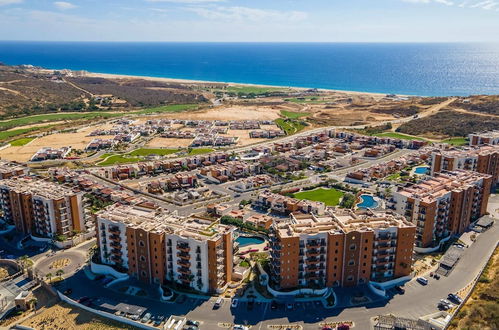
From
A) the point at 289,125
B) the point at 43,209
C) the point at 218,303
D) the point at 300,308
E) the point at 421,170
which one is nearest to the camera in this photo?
the point at 300,308

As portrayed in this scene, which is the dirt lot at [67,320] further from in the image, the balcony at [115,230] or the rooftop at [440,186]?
the rooftop at [440,186]

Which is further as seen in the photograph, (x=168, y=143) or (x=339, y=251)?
(x=168, y=143)

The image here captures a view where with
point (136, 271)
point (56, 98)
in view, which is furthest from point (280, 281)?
point (56, 98)

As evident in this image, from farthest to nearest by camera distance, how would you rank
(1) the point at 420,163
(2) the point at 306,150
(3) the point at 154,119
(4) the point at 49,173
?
(3) the point at 154,119, (2) the point at 306,150, (1) the point at 420,163, (4) the point at 49,173

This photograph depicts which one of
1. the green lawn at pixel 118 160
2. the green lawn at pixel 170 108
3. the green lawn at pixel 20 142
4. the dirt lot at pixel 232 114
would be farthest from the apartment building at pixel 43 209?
the green lawn at pixel 170 108

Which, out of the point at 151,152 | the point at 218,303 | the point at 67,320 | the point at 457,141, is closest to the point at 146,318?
the point at 218,303

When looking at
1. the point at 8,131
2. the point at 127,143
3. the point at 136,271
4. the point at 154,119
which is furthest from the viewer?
the point at 154,119

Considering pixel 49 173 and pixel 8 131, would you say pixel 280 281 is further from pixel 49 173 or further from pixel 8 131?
pixel 8 131

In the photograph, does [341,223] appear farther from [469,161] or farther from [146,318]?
[469,161]
